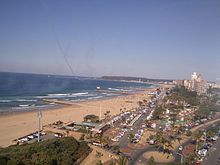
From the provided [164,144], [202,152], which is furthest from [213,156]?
[164,144]

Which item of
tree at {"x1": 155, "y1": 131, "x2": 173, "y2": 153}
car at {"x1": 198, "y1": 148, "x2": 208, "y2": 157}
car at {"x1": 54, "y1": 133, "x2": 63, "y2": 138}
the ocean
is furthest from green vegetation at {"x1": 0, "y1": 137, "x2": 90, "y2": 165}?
the ocean

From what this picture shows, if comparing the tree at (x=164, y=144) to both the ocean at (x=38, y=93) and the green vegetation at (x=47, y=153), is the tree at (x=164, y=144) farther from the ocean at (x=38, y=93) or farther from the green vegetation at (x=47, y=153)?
the ocean at (x=38, y=93)

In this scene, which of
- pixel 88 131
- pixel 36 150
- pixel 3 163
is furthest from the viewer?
pixel 88 131

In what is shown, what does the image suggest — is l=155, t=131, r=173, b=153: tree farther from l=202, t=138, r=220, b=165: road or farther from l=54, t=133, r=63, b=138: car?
l=54, t=133, r=63, b=138: car

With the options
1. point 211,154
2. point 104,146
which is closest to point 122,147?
point 104,146

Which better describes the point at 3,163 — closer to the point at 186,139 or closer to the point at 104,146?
the point at 104,146

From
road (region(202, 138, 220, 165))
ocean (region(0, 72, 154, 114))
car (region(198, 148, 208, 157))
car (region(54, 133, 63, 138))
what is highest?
ocean (region(0, 72, 154, 114))

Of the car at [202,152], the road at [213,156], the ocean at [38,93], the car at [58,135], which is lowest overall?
the road at [213,156]

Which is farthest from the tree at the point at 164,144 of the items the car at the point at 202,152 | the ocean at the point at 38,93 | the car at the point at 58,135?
the ocean at the point at 38,93
